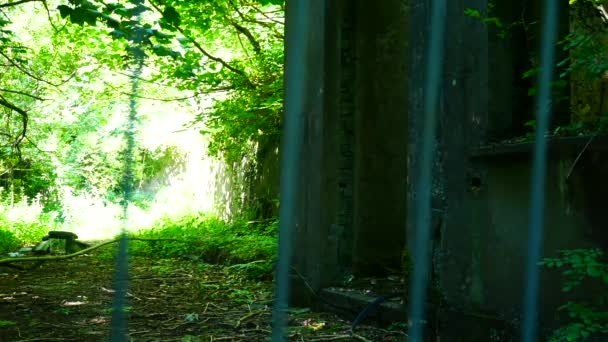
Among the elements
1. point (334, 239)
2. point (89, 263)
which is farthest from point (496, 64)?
point (89, 263)

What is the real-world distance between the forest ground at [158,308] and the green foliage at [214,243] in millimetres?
310

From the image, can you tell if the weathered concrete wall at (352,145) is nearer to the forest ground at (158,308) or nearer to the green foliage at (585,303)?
the forest ground at (158,308)

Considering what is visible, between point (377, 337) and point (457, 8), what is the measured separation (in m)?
2.28

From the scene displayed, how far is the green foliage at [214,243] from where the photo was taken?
7750 millimetres

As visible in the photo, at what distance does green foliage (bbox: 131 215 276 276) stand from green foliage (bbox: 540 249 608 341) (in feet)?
14.9

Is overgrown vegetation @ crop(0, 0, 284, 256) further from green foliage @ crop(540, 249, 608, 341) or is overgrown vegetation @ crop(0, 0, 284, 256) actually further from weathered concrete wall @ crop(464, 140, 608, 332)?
green foliage @ crop(540, 249, 608, 341)

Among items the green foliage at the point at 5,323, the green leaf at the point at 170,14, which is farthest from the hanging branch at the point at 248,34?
the green foliage at the point at 5,323

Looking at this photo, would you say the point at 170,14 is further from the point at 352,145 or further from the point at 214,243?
the point at 214,243

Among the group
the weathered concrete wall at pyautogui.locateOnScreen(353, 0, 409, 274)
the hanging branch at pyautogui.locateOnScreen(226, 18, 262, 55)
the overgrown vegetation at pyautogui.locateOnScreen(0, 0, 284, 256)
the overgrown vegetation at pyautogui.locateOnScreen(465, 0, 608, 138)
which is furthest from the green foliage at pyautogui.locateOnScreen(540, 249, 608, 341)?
the hanging branch at pyautogui.locateOnScreen(226, 18, 262, 55)

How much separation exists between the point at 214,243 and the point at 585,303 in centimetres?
686

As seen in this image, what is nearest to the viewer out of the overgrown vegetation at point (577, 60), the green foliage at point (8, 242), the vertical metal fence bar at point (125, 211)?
the vertical metal fence bar at point (125, 211)

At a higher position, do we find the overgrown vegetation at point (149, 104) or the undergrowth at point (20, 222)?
the overgrown vegetation at point (149, 104)

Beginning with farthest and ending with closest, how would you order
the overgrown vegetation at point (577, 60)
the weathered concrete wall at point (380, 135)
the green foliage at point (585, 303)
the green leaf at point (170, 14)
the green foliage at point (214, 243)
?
the green foliage at point (214, 243) → the weathered concrete wall at point (380, 135) → the green leaf at point (170, 14) → the overgrown vegetation at point (577, 60) → the green foliage at point (585, 303)

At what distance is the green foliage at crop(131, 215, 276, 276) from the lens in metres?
7.75
